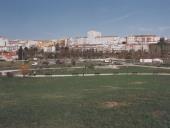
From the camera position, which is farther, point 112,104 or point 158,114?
point 112,104

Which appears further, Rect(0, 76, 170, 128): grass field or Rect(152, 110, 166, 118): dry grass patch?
Rect(152, 110, 166, 118): dry grass patch

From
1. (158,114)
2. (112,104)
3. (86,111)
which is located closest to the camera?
(158,114)

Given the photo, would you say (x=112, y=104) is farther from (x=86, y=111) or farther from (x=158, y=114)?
(x=158, y=114)

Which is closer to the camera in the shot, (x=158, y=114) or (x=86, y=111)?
(x=158, y=114)

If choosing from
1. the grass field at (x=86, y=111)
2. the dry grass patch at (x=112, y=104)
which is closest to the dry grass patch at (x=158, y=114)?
the grass field at (x=86, y=111)

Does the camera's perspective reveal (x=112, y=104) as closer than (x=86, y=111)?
No

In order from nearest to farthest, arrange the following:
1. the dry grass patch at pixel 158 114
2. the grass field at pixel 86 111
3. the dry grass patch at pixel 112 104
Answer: the grass field at pixel 86 111
the dry grass patch at pixel 158 114
the dry grass patch at pixel 112 104

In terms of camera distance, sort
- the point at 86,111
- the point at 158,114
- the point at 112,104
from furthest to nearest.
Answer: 1. the point at 112,104
2. the point at 86,111
3. the point at 158,114

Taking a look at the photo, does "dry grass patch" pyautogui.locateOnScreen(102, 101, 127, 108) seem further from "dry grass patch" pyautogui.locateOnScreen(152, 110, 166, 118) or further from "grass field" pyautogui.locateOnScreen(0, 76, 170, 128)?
"dry grass patch" pyautogui.locateOnScreen(152, 110, 166, 118)

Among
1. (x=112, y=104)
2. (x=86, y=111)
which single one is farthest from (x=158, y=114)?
(x=112, y=104)

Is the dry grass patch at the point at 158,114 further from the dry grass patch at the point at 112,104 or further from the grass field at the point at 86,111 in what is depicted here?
the dry grass patch at the point at 112,104

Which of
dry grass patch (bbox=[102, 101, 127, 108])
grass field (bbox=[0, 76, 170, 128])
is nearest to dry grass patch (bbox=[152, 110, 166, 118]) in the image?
grass field (bbox=[0, 76, 170, 128])

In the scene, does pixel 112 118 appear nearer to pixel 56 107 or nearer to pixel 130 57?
pixel 56 107

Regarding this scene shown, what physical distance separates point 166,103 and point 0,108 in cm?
890
